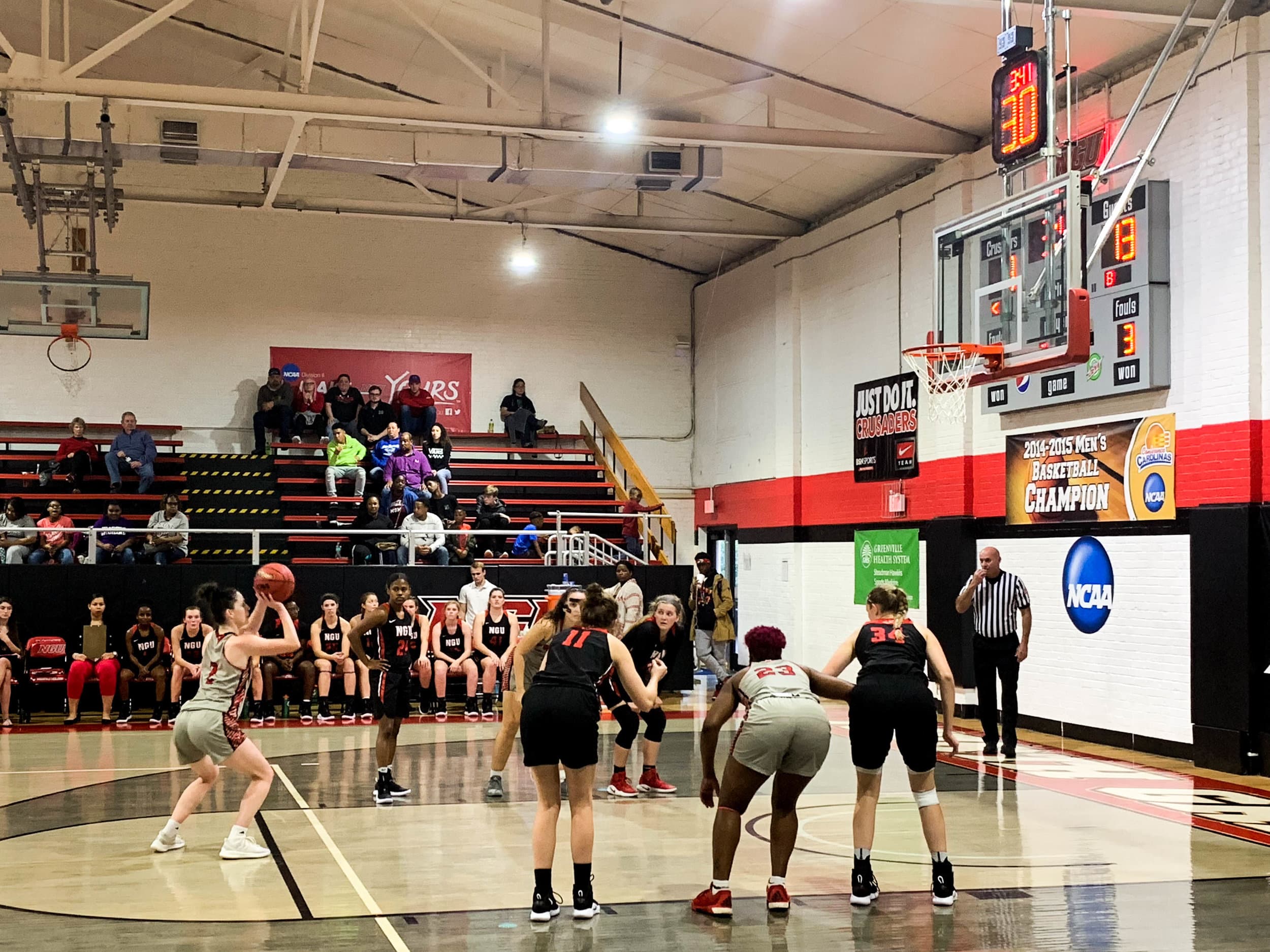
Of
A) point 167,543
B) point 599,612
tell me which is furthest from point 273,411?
point 599,612

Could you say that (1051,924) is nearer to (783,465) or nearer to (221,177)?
(783,465)

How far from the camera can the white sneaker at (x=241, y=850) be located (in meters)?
7.72

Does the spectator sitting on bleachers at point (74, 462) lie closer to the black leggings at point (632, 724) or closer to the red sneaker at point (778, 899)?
the black leggings at point (632, 724)

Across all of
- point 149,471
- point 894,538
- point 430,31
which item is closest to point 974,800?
point 894,538

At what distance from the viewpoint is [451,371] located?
79.5 feet

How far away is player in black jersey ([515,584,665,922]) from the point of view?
6312 mm

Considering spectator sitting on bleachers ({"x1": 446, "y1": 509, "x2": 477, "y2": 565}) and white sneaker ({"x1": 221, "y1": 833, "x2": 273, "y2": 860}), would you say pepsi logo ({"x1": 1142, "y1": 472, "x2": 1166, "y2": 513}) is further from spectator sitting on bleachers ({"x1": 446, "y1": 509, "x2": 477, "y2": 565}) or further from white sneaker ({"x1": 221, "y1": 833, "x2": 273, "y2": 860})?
white sneaker ({"x1": 221, "y1": 833, "x2": 273, "y2": 860})

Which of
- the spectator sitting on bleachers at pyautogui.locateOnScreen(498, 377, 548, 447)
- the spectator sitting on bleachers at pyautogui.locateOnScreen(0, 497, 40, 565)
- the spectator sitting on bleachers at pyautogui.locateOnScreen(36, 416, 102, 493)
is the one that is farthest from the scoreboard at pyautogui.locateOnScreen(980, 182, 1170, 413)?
the spectator sitting on bleachers at pyautogui.locateOnScreen(36, 416, 102, 493)

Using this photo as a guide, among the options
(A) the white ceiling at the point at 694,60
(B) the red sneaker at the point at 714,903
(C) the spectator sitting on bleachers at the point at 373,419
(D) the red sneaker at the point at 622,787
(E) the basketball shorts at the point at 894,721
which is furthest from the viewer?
(C) the spectator sitting on bleachers at the point at 373,419

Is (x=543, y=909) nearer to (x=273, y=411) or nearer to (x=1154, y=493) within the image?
(x=1154, y=493)

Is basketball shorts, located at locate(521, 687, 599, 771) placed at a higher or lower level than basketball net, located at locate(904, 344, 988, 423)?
lower

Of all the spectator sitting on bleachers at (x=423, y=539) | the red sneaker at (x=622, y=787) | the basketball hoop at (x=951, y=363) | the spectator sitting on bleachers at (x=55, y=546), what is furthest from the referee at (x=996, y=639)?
the spectator sitting on bleachers at (x=55, y=546)

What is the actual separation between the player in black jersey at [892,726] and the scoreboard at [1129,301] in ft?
22.1

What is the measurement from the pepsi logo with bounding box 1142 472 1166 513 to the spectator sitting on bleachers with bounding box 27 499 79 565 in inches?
477
